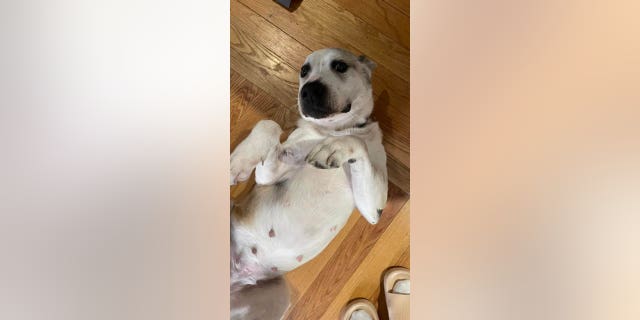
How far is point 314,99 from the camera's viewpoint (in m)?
1.48

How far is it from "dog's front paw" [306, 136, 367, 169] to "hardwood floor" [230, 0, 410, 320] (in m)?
0.09

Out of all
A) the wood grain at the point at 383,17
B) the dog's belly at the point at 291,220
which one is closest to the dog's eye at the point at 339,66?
the wood grain at the point at 383,17

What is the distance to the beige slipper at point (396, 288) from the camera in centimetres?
152

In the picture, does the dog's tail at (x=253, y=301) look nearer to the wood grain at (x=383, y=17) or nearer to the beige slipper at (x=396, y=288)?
the beige slipper at (x=396, y=288)

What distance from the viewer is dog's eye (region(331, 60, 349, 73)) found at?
1.49 metres

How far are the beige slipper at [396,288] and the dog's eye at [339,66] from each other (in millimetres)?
589

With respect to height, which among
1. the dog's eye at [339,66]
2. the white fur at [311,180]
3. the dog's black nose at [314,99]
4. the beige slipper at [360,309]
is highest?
the dog's eye at [339,66]
